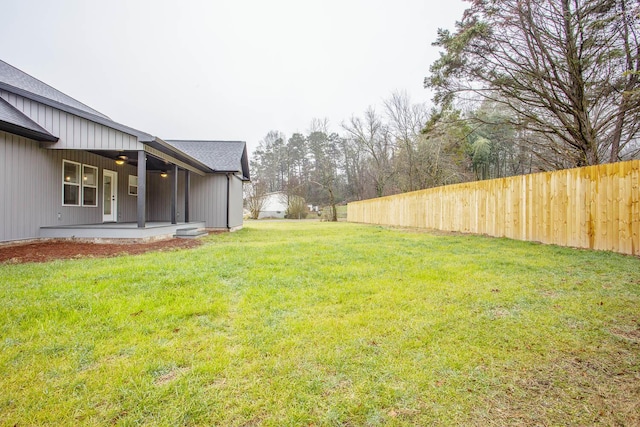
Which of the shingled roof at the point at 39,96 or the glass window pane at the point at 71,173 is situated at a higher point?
the shingled roof at the point at 39,96

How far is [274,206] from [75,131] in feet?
87.2

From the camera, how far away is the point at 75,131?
7.23m

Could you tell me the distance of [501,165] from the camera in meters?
20.1

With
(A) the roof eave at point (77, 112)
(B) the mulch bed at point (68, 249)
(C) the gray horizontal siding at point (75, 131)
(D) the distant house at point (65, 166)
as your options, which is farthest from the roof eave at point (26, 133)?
(B) the mulch bed at point (68, 249)

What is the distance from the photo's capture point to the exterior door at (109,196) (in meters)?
9.84

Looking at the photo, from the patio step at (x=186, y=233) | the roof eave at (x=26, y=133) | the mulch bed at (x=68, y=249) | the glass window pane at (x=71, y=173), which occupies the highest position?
the roof eave at (x=26, y=133)

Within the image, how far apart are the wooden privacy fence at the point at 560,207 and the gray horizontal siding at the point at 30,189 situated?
38.7 feet

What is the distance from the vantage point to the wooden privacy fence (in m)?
5.16

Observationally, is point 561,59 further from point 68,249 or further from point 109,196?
point 109,196

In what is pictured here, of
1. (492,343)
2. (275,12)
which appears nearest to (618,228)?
(492,343)

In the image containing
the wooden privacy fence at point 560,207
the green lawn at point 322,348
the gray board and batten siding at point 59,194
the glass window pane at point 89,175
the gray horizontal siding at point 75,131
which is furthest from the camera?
the glass window pane at point 89,175

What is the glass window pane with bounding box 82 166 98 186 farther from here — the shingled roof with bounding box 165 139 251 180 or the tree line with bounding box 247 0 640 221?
the tree line with bounding box 247 0 640 221

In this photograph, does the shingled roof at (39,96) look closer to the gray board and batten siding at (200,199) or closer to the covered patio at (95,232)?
the covered patio at (95,232)

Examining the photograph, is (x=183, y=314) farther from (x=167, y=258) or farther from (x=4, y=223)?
(x=4, y=223)
